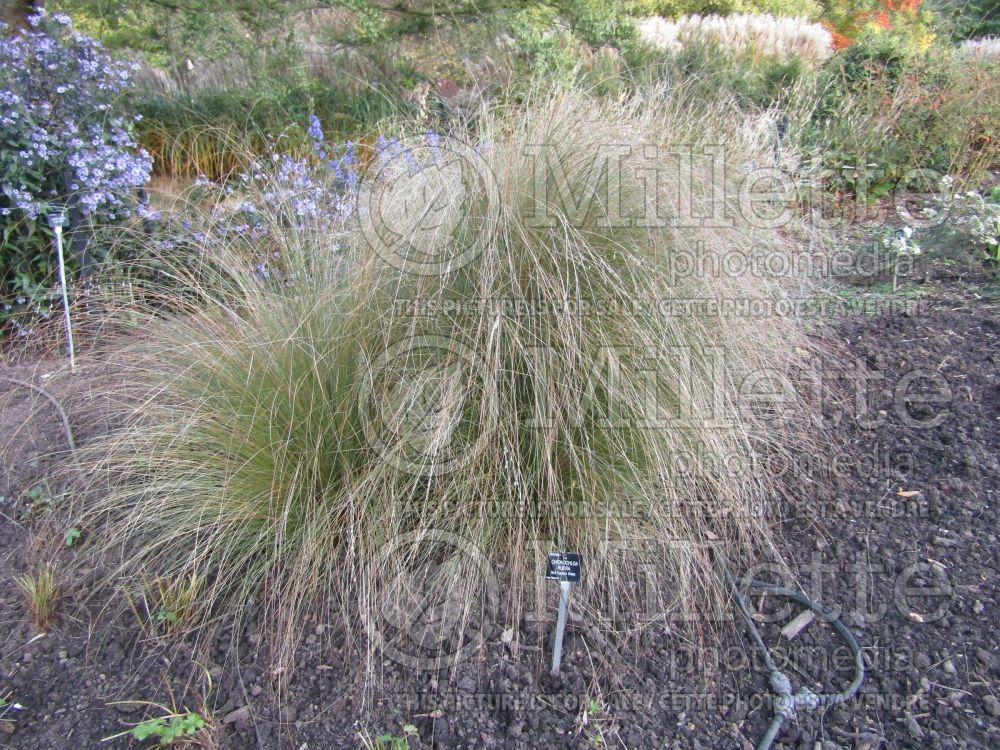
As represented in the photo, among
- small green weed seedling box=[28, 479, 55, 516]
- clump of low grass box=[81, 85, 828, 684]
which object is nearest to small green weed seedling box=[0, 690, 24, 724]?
clump of low grass box=[81, 85, 828, 684]

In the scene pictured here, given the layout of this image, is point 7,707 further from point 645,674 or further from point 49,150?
point 49,150

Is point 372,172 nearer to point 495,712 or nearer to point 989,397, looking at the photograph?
point 495,712

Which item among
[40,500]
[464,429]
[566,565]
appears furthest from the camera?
[40,500]

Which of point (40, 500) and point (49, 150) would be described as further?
point (49, 150)

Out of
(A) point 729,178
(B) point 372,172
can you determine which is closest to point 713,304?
(A) point 729,178

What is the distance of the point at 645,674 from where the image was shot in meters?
1.89

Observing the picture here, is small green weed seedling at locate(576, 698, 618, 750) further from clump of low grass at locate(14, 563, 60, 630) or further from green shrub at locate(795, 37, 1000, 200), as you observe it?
green shrub at locate(795, 37, 1000, 200)

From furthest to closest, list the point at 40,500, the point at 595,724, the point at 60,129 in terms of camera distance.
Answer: the point at 60,129 < the point at 40,500 < the point at 595,724

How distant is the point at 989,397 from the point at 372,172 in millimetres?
2794

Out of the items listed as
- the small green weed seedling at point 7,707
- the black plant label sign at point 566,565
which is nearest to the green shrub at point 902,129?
the black plant label sign at point 566,565

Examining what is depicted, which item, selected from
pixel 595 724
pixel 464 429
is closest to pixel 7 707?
pixel 464 429

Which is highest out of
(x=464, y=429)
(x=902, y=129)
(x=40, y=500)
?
(x=902, y=129)

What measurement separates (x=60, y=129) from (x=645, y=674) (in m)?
3.80

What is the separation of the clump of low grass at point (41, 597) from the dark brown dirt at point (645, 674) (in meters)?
0.04
